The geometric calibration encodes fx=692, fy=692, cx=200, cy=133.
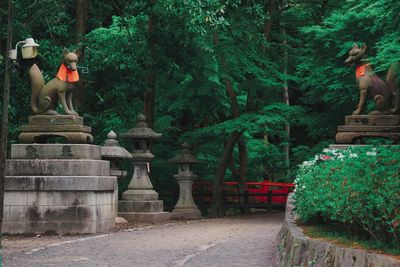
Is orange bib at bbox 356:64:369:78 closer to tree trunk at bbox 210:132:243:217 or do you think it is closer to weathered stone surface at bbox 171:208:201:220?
weathered stone surface at bbox 171:208:201:220

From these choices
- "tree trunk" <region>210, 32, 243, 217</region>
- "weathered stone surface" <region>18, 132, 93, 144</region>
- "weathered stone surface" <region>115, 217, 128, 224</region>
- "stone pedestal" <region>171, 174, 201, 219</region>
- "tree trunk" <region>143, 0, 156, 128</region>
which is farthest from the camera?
"tree trunk" <region>210, 32, 243, 217</region>

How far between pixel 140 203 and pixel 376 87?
7.45 meters

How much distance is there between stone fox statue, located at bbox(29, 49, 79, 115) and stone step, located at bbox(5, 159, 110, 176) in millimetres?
1239

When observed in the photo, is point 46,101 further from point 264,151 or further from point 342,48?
point 264,151

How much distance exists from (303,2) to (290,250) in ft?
63.9

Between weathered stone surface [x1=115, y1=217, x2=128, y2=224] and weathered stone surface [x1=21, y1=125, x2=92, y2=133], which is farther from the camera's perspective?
weathered stone surface [x1=115, y1=217, x2=128, y2=224]

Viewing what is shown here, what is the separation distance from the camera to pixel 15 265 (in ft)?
32.9

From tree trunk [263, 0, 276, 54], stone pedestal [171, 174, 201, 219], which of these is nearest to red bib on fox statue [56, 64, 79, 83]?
stone pedestal [171, 174, 201, 219]

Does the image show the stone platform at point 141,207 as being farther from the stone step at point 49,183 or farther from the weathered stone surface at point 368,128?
the weathered stone surface at point 368,128

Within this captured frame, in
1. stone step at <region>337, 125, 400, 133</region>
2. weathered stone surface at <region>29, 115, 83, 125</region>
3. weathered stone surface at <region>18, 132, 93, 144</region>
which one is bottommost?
weathered stone surface at <region>18, 132, 93, 144</region>

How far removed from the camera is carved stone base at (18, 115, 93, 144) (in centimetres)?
1541

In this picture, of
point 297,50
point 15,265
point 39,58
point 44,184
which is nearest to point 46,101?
point 44,184

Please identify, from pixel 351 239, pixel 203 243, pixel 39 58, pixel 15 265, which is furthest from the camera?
pixel 39 58

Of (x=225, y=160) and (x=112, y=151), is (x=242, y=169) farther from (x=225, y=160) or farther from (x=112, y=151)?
(x=112, y=151)
